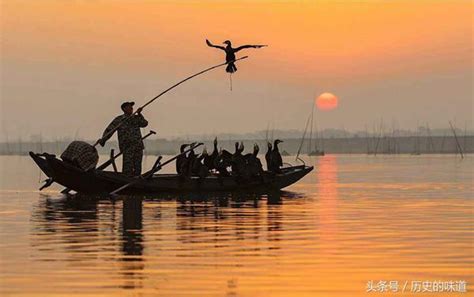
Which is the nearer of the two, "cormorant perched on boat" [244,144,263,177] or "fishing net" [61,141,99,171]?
"fishing net" [61,141,99,171]

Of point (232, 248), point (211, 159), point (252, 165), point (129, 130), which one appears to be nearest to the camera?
point (232, 248)

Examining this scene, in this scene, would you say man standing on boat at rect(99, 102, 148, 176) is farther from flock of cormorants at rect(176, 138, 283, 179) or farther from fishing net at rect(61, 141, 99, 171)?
flock of cormorants at rect(176, 138, 283, 179)

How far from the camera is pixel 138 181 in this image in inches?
1441

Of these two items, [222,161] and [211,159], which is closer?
[211,159]

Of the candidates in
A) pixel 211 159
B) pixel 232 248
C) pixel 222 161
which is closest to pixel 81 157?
pixel 211 159

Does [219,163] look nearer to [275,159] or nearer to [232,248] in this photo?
[275,159]

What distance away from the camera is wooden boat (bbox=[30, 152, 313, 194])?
116ft

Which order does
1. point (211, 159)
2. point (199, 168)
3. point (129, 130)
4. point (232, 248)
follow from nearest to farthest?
point (232, 248) < point (129, 130) < point (199, 168) < point (211, 159)

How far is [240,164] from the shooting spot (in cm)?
3969

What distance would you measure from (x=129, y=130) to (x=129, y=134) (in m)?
0.14

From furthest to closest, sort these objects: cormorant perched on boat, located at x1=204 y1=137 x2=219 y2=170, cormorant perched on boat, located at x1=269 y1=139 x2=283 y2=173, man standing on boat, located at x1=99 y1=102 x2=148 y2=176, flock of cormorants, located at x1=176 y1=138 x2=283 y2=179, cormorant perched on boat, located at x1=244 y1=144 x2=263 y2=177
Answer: cormorant perched on boat, located at x1=269 y1=139 x2=283 y2=173 < cormorant perched on boat, located at x1=244 y1=144 x2=263 y2=177 < cormorant perched on boat, located at x1=204 y1=137 x2=219 y2=170 < flock of cormorants, located at x1=176 y1=138 x2=283 y2=179 < man standing on boat, located at x1=99 y1=102 x2=148 y2=176

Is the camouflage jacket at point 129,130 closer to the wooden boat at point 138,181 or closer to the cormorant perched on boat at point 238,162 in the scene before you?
the wooden boat at point 138,181

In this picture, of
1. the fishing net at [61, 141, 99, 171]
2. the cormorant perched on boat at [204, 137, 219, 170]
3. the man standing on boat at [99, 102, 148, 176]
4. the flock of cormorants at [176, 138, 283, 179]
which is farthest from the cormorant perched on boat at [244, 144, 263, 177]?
the fishing net at [61, 141, 99, 171]

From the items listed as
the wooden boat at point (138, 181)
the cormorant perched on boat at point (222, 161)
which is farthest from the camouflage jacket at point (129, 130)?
the cormorant perched on boat at point (222, 161)
